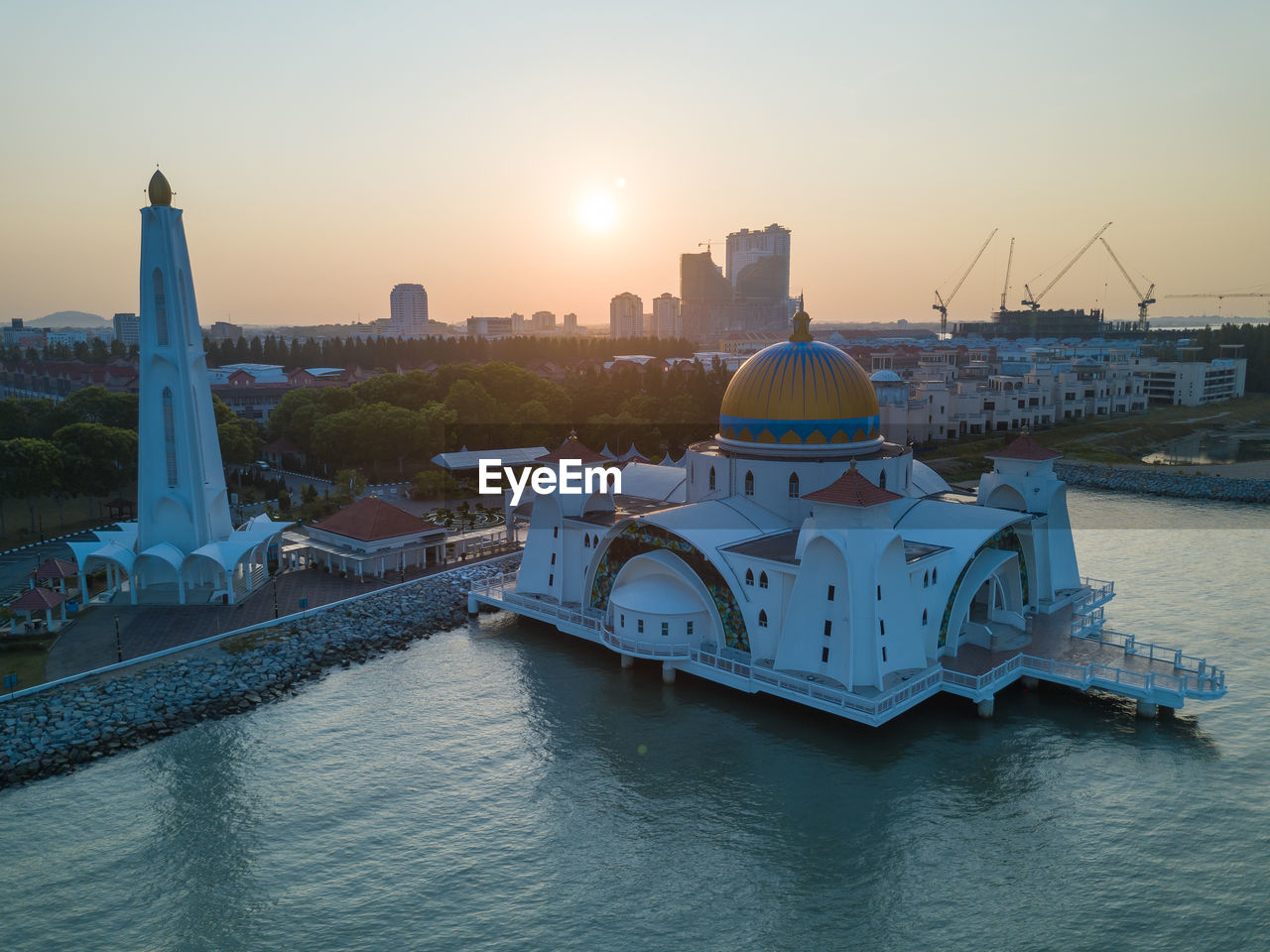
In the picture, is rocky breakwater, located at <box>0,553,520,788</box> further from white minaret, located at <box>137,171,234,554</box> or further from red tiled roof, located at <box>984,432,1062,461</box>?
red tiled roof, located at <box>984,432,1062,461</box>

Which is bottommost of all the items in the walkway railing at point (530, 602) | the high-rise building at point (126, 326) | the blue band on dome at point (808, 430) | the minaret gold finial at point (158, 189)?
the walkway railing at point (530, 602)

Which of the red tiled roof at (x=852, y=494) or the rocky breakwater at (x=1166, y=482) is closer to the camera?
the red tiled roof at (x=852, y=494)

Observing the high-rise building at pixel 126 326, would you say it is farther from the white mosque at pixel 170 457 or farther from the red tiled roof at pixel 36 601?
the red tiled roof at pixel 36 601

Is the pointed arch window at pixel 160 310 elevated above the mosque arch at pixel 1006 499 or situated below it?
above

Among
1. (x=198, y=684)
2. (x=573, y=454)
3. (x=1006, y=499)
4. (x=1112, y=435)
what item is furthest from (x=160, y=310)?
(x=1112, y=435)

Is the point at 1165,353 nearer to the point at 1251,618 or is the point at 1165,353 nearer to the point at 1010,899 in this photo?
the point at 1251,618

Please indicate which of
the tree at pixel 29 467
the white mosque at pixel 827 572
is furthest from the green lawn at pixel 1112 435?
the tree at pixel 29 467

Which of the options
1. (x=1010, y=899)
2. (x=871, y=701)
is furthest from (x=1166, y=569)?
(x=1010, y=899)
